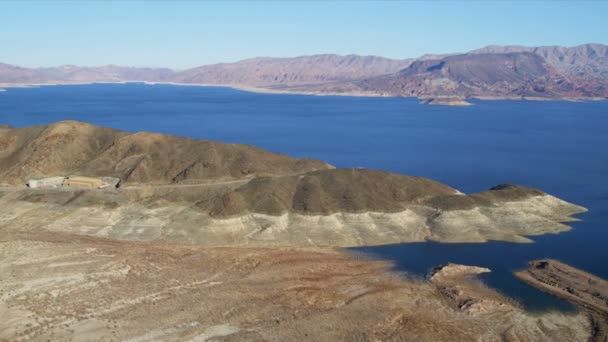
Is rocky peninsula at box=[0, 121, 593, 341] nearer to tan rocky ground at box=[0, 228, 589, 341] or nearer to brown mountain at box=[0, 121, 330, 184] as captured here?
tan rocky ground at box=[0, 228, 589, 341]

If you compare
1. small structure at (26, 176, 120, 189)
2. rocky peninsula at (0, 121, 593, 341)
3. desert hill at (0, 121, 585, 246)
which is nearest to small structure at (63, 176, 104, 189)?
small structure at (26, 176, 120, 189)

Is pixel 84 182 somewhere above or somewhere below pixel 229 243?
above

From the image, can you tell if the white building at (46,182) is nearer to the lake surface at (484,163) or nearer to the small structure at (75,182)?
the small structure at (75,182)

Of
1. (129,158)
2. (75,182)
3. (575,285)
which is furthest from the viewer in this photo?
(129,158)

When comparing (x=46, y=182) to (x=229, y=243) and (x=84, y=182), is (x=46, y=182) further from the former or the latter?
(x=229, y=243)

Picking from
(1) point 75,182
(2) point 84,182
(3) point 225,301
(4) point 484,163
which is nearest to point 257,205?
(3) point 225,301

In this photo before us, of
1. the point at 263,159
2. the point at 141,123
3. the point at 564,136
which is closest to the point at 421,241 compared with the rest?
the point at 263,159
